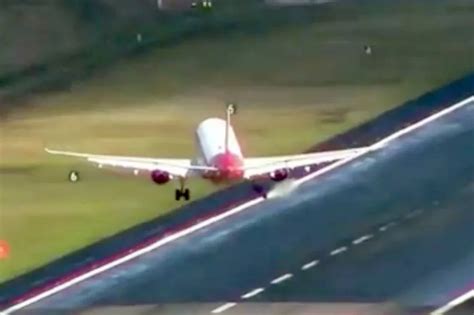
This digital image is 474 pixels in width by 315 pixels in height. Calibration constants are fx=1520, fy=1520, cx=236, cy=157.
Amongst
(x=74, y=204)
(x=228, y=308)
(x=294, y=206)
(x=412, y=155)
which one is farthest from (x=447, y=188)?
(x=74, y=204)

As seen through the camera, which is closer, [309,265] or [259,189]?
[309,265]

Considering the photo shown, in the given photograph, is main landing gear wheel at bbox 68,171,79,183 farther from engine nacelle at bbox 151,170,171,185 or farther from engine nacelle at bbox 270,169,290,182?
engine nacelle at bbox 270,169,290,182

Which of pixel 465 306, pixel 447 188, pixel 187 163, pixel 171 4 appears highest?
pixel 171 4

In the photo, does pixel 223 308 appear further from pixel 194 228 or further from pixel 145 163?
pixel 145 163

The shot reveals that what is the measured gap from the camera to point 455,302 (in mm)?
11289

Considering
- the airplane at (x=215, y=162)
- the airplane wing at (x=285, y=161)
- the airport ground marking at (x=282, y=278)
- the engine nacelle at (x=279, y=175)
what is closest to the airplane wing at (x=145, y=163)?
the airplane at (x=215, y=162)

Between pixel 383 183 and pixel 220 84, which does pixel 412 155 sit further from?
pixel 220 84

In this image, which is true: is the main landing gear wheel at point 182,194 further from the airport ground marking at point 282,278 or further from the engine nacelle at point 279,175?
the airport ground marking at point 282,278

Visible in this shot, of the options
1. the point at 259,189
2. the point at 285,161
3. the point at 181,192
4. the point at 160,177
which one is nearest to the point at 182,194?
the point at 181,192

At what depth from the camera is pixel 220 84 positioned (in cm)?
1184

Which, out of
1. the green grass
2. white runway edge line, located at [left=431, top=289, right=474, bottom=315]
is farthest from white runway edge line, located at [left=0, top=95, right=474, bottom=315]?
white runway edge line, located at [left=431, top=289, right=474, bottom=315]

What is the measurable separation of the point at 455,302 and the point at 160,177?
2424 mm

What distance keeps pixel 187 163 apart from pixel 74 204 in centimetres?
93

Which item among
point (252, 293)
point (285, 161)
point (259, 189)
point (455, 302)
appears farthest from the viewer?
point (259, 189)
